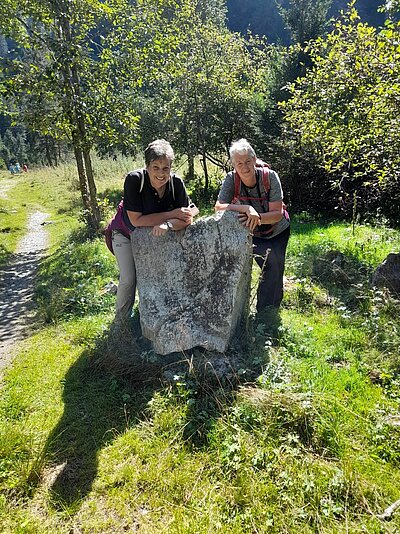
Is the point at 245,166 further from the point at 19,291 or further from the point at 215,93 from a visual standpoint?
the point at 215,93

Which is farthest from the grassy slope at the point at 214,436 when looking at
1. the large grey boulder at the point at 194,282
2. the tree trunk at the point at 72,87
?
the tree trunk at the point at 72,87

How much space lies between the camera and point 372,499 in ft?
9.40

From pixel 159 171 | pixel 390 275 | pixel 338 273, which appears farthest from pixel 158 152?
pixel 338 273

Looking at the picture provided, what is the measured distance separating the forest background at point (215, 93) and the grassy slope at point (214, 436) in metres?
3.89

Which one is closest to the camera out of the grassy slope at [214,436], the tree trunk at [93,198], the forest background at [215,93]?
the grassy slope at [214,436]

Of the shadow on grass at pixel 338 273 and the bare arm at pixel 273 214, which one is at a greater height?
the bare arm at pixel 273 214

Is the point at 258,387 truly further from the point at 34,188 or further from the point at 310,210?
the point at 34,188

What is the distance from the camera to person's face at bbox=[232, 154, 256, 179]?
4.64m

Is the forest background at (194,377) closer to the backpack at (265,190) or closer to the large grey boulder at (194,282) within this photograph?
the large grey boulder at (194,282)

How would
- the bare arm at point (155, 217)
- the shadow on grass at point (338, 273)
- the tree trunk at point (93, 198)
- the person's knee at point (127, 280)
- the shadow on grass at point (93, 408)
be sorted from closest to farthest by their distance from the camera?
the shadow on grass at point (93, 408)
the bare arm at point (155, 217)
the person's knee at point (127, 280)
the shadow on grass at point (338, 273)
the tree trunk at point (93, 198)

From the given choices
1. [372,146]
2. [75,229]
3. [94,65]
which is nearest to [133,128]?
[94,65]

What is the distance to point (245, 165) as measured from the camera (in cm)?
470

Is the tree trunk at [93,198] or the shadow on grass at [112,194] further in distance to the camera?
the shadow on grass at [112,194]

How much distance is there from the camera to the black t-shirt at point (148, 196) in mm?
4387
